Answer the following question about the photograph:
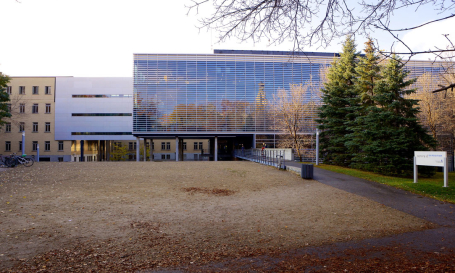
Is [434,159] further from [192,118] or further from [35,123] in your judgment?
[35,123]

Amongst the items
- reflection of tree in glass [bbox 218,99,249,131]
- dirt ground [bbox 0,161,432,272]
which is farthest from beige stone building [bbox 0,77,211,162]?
dirt ground [bbox 0,161,432,272]

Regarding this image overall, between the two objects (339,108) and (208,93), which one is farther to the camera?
(208,93)

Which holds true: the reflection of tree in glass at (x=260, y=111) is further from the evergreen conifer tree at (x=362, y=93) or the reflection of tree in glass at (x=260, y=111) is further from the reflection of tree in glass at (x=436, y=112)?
the evergreen conifer tree at (x=362, y=93)

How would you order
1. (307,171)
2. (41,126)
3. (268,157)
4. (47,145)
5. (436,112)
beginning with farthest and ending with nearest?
(41,126) < (47,145) < (436,112) < (268,157) < (307,171)

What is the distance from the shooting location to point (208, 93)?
42.9 metres

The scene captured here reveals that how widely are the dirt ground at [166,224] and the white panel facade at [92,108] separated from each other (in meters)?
44.2

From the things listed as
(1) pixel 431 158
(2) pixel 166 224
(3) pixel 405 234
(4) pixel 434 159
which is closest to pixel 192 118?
(1) pixel 431 158

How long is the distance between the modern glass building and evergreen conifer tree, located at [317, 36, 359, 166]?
15.1m

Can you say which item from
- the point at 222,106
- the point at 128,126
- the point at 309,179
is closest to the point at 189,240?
the point at 309,179

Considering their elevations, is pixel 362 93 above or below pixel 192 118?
above

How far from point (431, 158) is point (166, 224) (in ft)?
41.2

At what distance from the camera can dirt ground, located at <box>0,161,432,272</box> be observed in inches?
204

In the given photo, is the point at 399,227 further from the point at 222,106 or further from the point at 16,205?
the point at 222,106

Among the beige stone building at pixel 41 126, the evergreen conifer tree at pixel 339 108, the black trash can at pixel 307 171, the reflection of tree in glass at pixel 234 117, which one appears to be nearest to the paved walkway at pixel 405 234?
the black trash can at pixel 307 171
